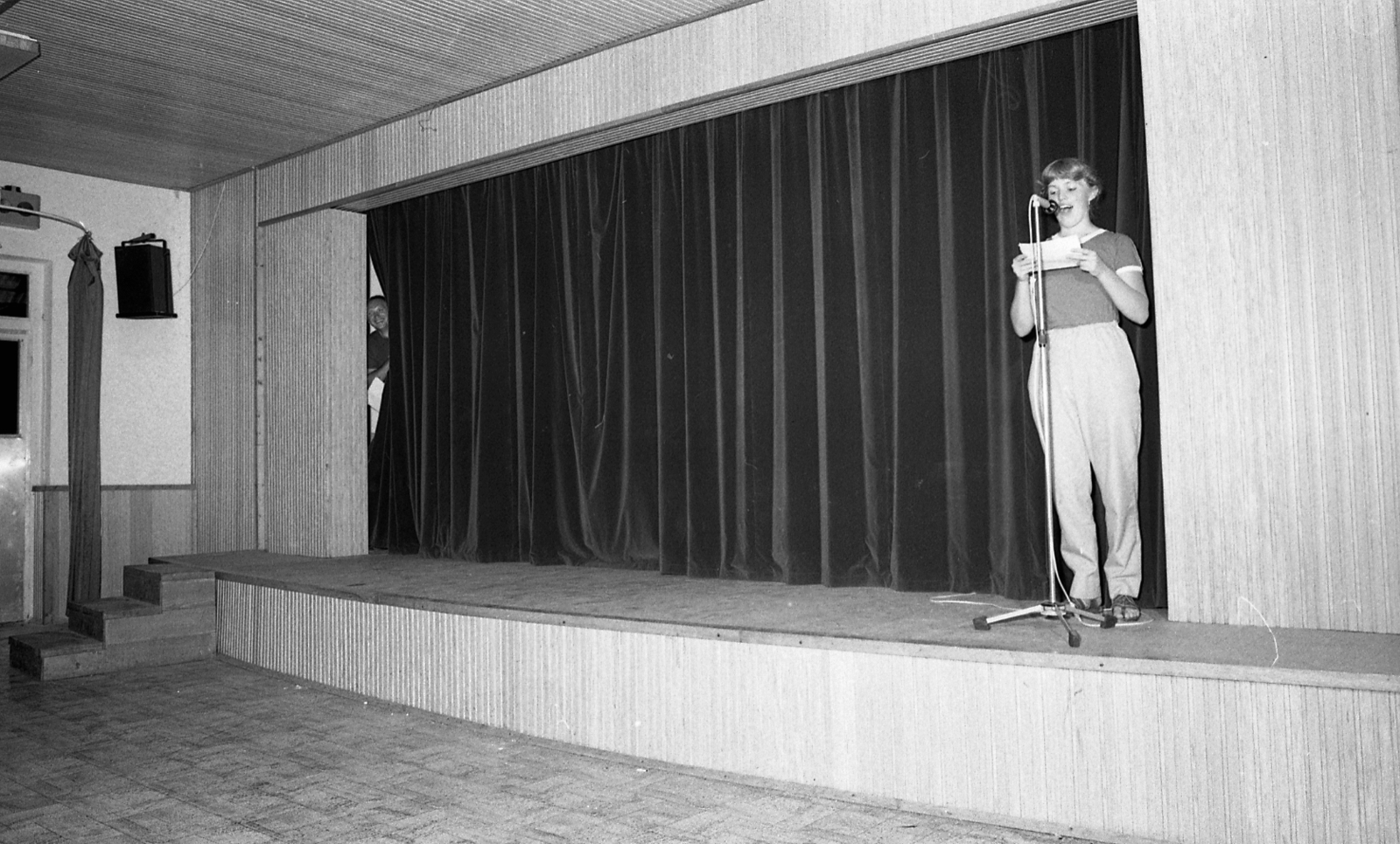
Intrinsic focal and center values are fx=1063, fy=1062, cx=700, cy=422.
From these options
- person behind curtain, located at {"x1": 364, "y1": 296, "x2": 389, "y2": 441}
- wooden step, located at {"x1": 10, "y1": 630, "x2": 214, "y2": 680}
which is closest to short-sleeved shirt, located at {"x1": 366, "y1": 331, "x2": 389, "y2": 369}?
person behind curtain, located at {"x1": 364, "y1": 296, "x2": 389, "y2": 441}

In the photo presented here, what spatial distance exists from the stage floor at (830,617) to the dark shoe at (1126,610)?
0.04 m

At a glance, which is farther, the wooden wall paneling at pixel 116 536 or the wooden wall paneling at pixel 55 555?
the wooden wall paneling at pixel 116 536

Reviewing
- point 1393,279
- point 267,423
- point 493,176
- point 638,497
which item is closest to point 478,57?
point 493,176

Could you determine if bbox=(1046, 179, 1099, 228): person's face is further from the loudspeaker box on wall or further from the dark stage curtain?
the loudspeaker box on wall

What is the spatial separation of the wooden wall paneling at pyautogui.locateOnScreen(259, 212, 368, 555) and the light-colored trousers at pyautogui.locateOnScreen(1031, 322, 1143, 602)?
4.42 meters

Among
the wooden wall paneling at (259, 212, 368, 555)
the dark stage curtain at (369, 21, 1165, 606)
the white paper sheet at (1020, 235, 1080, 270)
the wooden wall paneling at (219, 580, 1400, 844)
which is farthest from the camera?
the wooden wall paneling at (259, 212, 368, 555)

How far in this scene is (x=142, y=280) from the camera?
681 cm

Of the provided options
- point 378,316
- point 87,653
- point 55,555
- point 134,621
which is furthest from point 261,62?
point 55,555

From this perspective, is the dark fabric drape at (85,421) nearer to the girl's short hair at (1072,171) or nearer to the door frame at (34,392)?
the door frame at (34,392)

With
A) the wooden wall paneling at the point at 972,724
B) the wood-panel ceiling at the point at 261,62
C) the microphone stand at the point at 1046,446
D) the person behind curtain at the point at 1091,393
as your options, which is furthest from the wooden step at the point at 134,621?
the person behind curtain at the point at 1091,393

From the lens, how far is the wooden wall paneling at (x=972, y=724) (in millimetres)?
2535

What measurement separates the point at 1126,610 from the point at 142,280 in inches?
245

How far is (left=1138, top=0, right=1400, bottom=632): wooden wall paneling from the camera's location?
2.99m

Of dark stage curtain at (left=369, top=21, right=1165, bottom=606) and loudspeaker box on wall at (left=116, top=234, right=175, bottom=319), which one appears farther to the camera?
loudspeaker box on wall at (left=116, top=234, right=175, bottom=319)
